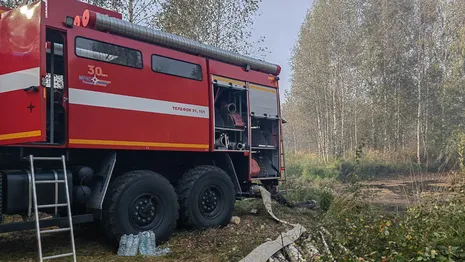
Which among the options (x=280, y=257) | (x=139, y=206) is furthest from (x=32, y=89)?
(x=280, y=257)

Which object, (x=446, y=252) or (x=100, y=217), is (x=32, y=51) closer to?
(x=100, y=217)

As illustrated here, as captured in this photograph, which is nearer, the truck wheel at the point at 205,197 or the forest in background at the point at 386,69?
the truck wheel at the point at 205,197

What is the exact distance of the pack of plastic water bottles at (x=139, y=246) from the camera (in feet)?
17.0

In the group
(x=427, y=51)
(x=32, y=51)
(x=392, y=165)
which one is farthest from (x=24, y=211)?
(x=427, y=51)

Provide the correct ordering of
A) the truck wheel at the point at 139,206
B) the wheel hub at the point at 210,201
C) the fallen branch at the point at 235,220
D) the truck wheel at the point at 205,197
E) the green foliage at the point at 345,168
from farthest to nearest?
1. the green foliage at the point at 345,168
2. the fallen branch at the point at 235,220
3. the wheel hub at the point at 210,201
4. the truck wheel at the point at 205,197
5. the truck wheel at the point at 139,206

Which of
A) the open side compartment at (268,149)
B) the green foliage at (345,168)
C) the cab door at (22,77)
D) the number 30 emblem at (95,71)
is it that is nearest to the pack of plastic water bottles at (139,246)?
the cab door at (22,77)

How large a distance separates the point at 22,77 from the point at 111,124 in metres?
1.25

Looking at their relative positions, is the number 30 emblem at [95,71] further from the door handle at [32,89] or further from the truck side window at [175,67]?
the truck side window at [175,67]

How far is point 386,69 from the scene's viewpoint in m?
26.9

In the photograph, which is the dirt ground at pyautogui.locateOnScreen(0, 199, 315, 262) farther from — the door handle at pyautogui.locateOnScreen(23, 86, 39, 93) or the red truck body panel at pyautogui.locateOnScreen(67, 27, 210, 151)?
the door handle at pyautogui.locateOnScreen(23, 86, 39, 93)

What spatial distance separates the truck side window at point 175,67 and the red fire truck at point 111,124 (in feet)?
0.06

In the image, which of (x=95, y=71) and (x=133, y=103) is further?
(x=133, y=103)

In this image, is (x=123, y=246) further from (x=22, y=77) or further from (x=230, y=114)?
(x=230, y=114)

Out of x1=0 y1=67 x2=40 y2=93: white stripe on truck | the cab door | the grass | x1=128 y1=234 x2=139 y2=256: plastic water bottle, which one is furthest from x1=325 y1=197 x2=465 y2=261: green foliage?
x1=0 y1=67 x2=40 y2=93: white stripe on truck
